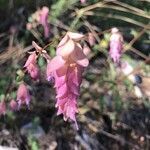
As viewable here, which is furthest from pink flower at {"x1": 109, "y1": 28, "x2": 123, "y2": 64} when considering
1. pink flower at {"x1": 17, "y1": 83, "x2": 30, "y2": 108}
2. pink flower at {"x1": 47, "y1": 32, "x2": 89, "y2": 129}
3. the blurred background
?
pink flower at {"x1": 47, "y1": 32, "x2": 89, "y2": 129}

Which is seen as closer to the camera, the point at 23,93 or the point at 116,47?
the point at 116,47

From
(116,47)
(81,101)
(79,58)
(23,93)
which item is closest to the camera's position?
(79,58)

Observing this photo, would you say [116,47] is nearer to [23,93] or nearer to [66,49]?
[23,93]

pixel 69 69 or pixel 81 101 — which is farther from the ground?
pixel 69 69

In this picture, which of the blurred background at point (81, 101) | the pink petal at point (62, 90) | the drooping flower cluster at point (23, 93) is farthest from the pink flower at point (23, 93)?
the pink petal at point (62, 90)

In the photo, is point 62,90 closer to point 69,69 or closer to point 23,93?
point 69,69

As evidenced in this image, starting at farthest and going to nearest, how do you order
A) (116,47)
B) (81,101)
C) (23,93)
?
(81,101)
(23,93)
(116,47)

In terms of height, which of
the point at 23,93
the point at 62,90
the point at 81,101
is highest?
the point at 62,90

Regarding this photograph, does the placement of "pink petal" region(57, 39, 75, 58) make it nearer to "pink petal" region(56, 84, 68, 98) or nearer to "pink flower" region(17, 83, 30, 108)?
"pink petal" region(56, 84, 68, 98)

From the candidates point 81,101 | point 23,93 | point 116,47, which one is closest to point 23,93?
Answer: point 23,93

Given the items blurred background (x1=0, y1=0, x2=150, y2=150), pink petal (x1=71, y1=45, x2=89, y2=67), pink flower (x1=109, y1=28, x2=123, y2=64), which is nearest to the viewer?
pink petal (x1=71, y1=45, x2=89, y2=67)

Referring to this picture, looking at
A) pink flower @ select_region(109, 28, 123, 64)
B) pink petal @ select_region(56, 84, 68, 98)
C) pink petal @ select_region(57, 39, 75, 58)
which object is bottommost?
pink flower @ select_region(109, 28, 123, 64)

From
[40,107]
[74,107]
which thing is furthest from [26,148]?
[74,107]
